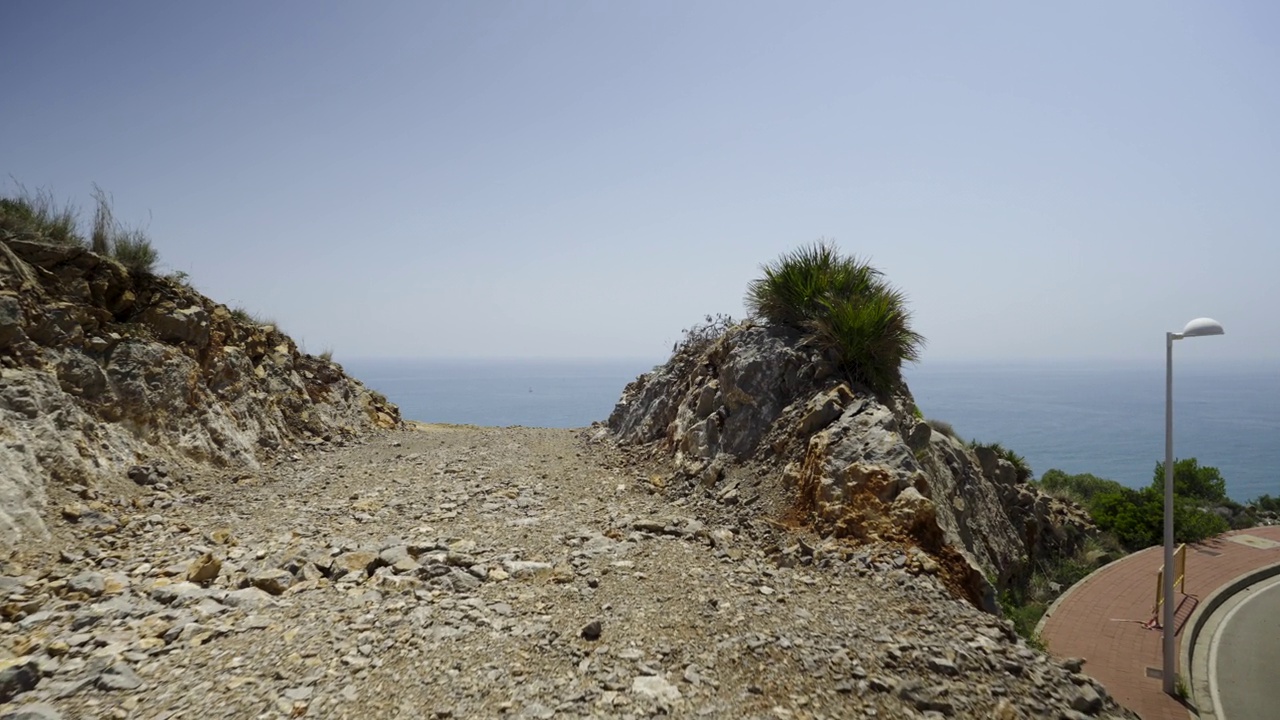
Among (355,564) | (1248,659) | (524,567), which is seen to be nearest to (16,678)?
(355,564)

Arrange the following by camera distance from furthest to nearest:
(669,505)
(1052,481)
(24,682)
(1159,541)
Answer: (1052,481) < (1159,541) < (669,505) < (24,682)

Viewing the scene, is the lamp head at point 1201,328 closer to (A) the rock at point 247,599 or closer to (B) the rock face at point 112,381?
(A) the rock at point 247,599

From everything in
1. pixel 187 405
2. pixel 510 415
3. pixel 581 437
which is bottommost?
pixel 510 415

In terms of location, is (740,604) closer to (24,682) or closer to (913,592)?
(913,592)

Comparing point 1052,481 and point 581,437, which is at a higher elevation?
point 581,437

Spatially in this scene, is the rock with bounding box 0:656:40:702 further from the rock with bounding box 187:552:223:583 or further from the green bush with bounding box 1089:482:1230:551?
the green bush with bounding box 1089:482:1230:551

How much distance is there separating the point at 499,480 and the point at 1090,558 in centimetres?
1575

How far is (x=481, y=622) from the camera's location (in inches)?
182

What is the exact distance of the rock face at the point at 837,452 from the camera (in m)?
6.60

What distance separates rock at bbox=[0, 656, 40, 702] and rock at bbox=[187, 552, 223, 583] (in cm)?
158

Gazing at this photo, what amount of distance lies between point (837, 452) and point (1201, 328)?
192 inches

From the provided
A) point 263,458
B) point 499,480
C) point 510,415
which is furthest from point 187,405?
point 510,415

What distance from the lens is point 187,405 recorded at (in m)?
9.84

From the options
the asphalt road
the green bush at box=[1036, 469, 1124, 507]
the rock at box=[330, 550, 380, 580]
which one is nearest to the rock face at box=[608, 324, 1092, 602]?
the asphalt road
